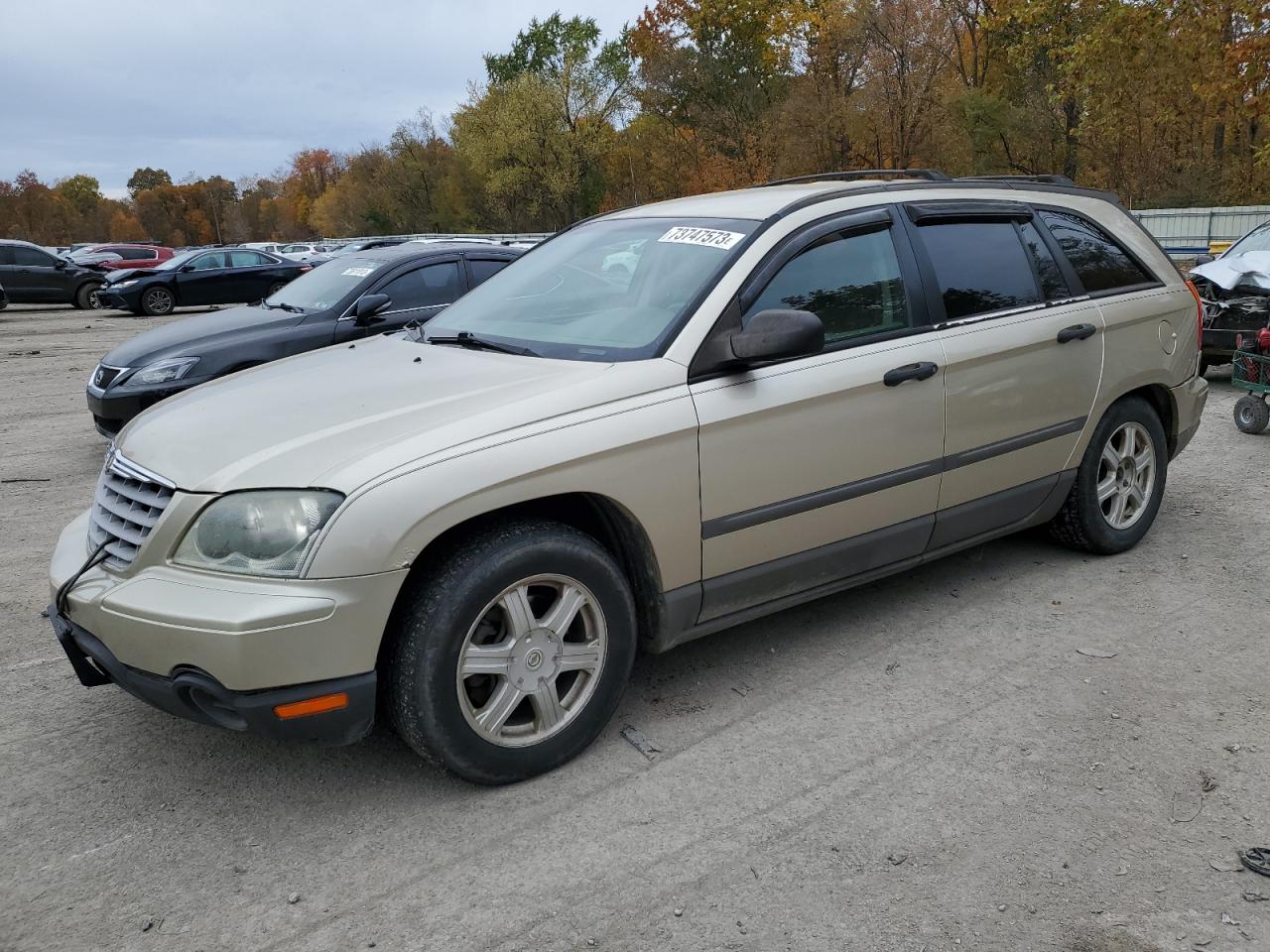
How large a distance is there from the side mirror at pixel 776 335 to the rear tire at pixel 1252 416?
5858mm

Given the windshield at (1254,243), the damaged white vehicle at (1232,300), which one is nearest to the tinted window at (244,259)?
the windshield at (1254,243)

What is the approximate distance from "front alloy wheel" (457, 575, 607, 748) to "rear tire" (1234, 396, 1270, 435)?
21.5 ft

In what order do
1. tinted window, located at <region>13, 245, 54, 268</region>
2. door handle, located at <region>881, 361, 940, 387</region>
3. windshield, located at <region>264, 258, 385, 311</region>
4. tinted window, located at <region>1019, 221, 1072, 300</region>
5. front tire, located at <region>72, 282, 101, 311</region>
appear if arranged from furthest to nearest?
front tire, located at <region>72, 282, 101, 311</region> < tinted window, located at <region>13, 245, 54, 268</region> < windshield, located at <region>264, 258, 385, 311</region> < tinted window, located at <region>1019, 221, 1072, 300</region> < door handle, located at <region>881, 361, 940, 387</region>

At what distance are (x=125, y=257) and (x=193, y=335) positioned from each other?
2425cm

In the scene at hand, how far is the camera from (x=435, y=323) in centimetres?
445

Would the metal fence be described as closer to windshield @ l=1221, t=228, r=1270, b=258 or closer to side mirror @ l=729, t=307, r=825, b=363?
windshield @ l=1221, t=228, r=1270, b=258

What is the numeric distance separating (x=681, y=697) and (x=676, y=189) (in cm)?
5968

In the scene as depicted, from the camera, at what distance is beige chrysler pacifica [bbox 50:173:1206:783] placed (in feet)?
9.45

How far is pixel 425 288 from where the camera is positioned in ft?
28.5

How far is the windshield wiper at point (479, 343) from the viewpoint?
12.4 ft

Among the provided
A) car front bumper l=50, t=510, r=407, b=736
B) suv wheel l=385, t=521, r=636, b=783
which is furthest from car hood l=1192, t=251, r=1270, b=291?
car front bumper l=50, t=510, r=407, b=736

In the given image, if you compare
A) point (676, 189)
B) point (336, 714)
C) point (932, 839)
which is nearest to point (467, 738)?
point (336, 714)

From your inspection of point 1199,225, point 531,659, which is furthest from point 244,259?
point 1199,225

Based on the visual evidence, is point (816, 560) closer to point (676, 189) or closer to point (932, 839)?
point (932, 839)
